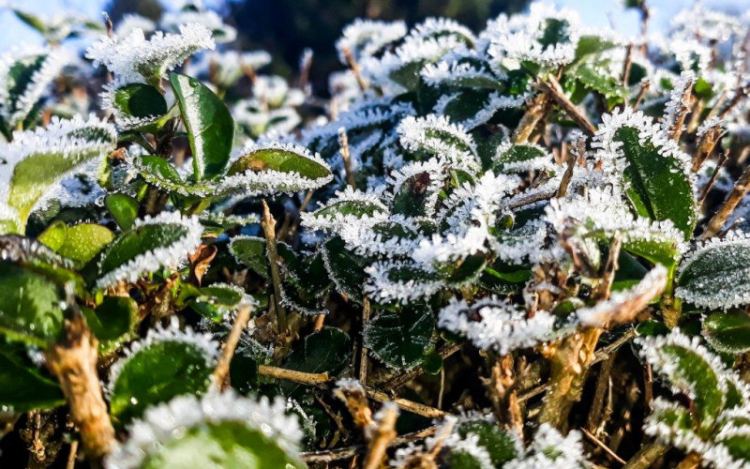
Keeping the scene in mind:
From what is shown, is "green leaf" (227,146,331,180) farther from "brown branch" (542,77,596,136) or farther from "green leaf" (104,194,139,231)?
"brown branch" (542,77,596,136)

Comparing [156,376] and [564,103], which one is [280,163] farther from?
[564,103]

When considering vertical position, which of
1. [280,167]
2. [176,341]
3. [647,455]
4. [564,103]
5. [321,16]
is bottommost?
[647,455]

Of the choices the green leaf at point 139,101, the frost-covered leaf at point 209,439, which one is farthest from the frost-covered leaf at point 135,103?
the frost-covered leaf at point 209,439

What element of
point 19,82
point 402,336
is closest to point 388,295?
point 402,336

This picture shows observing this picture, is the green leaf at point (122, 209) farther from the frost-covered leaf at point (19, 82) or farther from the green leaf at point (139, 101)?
the frost-covered leaf at point (19, 82)

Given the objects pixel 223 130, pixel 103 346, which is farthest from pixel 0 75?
pixel 103 346

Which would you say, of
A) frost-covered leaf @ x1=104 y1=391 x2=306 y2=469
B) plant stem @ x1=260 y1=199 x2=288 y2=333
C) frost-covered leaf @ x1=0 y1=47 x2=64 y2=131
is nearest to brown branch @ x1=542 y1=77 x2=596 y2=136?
plant stem @ x1=260 y1=199 x2=288 y2=333
